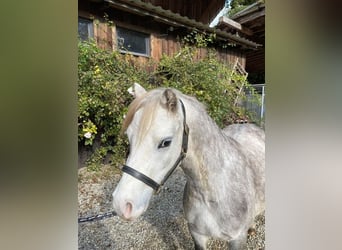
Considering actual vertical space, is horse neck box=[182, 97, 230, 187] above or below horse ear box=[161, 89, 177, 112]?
below

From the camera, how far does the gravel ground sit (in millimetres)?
965

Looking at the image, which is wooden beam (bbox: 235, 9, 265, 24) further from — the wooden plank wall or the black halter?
the black halter

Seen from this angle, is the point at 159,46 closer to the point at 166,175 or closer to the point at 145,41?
the point at 145,41

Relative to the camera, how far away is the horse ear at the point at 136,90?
973mm

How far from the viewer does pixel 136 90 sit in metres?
0.98

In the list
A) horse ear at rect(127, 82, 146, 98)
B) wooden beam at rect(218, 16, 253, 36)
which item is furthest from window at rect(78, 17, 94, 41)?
wooden beam at rect(218, 16, 253, 36)

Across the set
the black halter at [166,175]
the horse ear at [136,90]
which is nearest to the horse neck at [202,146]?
the black halter at [166,175]

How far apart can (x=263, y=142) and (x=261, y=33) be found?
0.38 metres

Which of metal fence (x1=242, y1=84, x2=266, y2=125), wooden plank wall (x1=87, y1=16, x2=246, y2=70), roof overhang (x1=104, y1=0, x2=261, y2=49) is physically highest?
roof overhang (x1=104, y1=0, x2=261, y2=49)

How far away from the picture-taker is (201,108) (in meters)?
1.01
